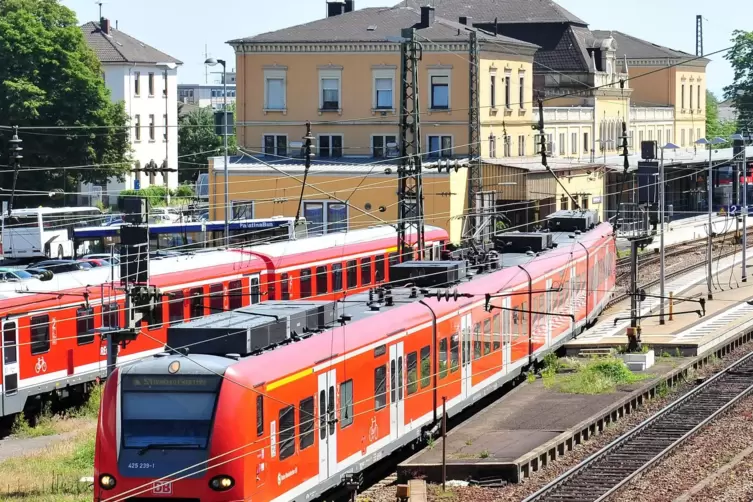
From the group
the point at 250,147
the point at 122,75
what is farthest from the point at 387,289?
the point at 122,75

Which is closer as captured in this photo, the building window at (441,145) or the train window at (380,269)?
the train window at (380,269)

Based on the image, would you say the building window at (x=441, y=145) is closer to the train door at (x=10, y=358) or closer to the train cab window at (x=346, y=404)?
the train door at (x=10, y=358)

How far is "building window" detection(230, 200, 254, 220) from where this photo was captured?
54.3 metres

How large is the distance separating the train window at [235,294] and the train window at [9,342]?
659cm

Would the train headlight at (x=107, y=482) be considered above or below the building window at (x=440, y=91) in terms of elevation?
below

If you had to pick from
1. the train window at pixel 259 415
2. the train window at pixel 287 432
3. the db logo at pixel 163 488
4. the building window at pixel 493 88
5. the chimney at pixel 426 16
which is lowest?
the db logo at pixel 163 488

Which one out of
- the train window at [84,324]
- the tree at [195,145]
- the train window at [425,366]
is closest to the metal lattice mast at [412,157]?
the train window at [84,324]

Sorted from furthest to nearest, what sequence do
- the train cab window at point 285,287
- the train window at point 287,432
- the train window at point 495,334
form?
1. the train cab window at point 285,287
2. the train window at point 495,334
3. the train window at point 287,432

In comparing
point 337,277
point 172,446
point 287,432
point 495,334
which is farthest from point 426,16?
point 172,446

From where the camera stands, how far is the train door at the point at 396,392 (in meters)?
22.2

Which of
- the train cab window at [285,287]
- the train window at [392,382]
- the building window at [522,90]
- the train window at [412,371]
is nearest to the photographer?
the train window at [392,382]

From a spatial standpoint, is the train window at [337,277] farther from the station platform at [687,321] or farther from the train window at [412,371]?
the train window at [412,371]

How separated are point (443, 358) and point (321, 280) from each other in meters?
12.3

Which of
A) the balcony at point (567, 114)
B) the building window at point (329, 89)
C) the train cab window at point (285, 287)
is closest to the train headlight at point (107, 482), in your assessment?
the train cab window at point (285, 287)
